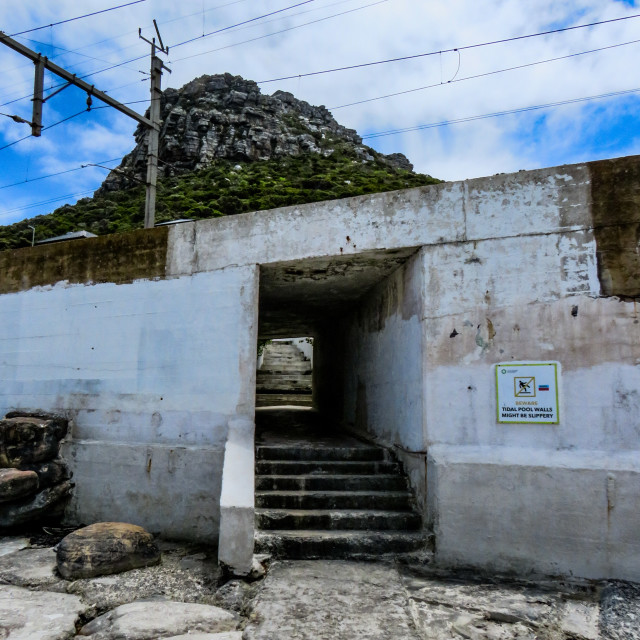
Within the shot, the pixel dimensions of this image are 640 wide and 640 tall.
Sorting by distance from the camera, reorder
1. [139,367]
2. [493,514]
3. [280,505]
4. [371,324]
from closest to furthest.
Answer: [493,514], [280,505], [139,367], [371,324]

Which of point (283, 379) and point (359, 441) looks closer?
point (359, 441)

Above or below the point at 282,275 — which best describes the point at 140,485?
below

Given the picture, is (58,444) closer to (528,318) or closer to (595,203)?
(528,318)

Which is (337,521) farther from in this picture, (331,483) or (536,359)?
(536,359)

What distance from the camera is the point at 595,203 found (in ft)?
15.8

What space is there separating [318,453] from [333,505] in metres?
1.09

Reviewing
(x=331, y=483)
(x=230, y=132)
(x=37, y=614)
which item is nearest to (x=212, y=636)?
(x=37, y=614)

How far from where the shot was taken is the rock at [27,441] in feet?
20.6

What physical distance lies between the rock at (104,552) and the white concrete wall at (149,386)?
880 millimetres

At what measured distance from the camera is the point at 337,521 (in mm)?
5055

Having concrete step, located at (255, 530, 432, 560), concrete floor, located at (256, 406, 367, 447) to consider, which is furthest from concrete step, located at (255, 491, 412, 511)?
concrete floor, located at (256, 406, 367, 447)

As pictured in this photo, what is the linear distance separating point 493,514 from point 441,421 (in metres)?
0.95

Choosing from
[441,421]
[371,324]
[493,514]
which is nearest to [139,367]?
[371,324]

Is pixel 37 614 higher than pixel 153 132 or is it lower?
lower
